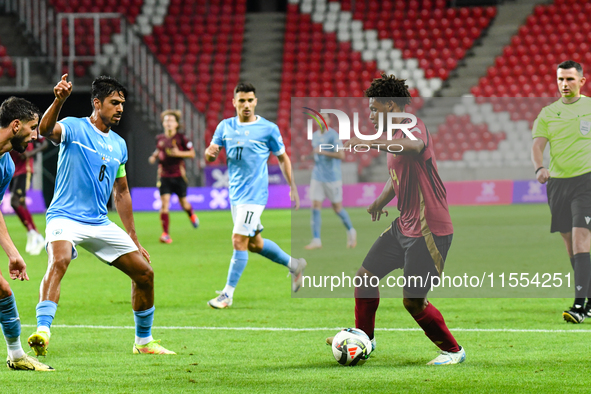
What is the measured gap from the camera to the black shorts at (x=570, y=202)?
671cm

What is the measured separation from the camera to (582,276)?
22.2ft

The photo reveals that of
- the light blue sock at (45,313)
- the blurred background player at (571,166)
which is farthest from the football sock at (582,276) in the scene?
the light blue sock at (45,313)

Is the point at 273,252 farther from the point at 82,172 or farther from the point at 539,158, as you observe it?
the point at 82,172

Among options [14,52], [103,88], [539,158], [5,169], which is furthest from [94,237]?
[14,52]

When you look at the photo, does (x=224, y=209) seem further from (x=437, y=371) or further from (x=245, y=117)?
(x=437, y=371)

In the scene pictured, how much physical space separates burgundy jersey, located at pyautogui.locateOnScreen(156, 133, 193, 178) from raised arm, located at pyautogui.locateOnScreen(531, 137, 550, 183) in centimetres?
845

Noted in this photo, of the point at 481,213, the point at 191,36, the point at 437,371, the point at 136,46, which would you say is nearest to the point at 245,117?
the point at 437,371

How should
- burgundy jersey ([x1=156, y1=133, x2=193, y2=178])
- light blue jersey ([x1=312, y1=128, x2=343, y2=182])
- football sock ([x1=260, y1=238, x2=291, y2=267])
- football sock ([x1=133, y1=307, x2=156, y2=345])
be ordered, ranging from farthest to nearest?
burgundy jersey ([x1=156, y1=133, x2=193, y2=178]) < light blue jersey ([x1=312, y1=128, x2=343, y2=182]) < football sock ([x1=260, y1=238, x2=291, y2=267]) < football sock ([x1=133, y1=307, x2=156, y2=345])

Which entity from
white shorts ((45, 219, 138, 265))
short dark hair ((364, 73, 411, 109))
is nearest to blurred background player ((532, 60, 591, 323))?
short dark hair ((364, 73, 411, 109))

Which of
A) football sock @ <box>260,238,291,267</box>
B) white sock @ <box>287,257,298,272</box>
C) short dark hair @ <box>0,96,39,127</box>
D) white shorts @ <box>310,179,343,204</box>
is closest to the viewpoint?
short dark hair @ <box>0,96,39,127</box>

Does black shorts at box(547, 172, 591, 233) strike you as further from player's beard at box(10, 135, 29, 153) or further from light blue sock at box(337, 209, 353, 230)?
light blue sock at box(337, 209, 353, 230)

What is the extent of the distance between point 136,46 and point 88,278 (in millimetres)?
14094

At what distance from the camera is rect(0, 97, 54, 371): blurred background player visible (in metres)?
4.64

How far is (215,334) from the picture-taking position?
246 inches
